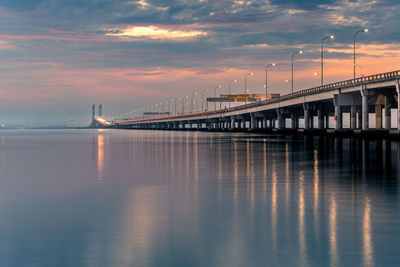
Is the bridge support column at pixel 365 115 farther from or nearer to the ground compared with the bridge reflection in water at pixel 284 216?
farther from the ground

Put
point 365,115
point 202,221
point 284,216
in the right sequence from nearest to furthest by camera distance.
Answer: point 202,221 < point 284,216 < point 365,115

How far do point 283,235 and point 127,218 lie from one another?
470 centimetres

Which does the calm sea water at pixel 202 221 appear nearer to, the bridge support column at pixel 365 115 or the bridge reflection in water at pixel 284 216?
the bridge reflection in water at pixel 284 216

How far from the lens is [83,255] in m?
11.2

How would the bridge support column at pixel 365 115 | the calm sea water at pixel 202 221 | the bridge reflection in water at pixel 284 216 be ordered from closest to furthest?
1. the calm sea water at pixel 202 221
2. the bridge reflection in water at pixel 284 216
3. the bridge support column at pixel 365 115

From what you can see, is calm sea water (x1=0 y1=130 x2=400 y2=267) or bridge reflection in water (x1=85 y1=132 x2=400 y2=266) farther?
bridge reflection in water (x1=85 y1=132 x2=400 y2=266)

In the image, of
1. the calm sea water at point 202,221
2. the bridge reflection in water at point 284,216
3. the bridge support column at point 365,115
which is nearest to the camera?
the calm sea water at point 202,221

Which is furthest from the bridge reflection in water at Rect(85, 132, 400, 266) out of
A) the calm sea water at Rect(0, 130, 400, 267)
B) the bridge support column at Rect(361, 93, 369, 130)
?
the bridge support column at Rect(361, 93, 369, 130)

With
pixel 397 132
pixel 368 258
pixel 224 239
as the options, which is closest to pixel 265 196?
pixel 224 239

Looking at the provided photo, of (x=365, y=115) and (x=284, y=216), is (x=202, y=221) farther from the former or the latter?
(x=365, y=115)

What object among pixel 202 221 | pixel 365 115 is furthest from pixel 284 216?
pixel 365 115

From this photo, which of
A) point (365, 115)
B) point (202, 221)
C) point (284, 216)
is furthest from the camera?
point (365, 115)

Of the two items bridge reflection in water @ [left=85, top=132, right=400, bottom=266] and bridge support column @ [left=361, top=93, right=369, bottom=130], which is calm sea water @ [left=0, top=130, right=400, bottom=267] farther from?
bridge support column @ [left=361, top=93, right=369, bottom=130]

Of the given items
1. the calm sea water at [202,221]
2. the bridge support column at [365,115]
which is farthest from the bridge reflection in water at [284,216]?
the bridge support column at [365,115]
